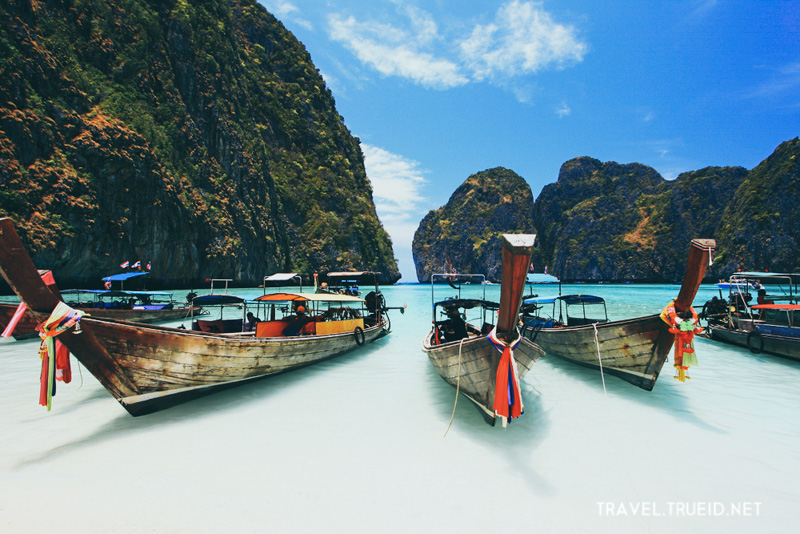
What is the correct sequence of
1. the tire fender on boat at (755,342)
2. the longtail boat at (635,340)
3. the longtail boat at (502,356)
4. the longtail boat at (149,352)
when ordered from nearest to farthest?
the longtail boat at (502,356) < the longtail boat at (149,352) < the longtail boat at (635,340) < the tire fender on boat at (755,342)

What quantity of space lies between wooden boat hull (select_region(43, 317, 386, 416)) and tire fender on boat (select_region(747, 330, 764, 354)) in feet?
50.1

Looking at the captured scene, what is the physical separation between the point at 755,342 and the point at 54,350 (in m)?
18.2

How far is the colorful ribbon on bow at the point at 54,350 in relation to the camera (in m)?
4.54

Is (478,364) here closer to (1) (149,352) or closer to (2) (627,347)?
(2) (627,347)

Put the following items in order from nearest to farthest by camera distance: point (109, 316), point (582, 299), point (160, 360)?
point (160, 360) < point (582, 299) < point (109, 316)

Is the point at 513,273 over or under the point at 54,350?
over

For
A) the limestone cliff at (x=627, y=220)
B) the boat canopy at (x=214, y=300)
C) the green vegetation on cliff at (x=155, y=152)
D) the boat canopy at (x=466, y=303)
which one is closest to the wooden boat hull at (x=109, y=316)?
the boat canopy at (x=214, y=300)

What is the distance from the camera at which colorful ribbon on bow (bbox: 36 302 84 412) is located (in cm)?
454

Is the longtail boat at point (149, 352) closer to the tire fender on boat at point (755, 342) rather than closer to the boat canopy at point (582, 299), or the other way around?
the boat canopy at point (582, 299)

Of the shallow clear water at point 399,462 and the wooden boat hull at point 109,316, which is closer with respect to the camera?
the shallow clear water at point 399,462

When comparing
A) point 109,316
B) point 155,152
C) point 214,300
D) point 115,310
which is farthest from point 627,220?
point 109,316

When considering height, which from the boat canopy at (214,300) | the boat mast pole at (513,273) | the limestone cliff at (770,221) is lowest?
the boat canopy at (214,300)

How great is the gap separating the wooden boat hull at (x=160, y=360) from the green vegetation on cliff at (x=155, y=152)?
33.6m

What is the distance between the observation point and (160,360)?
5.60 metres
